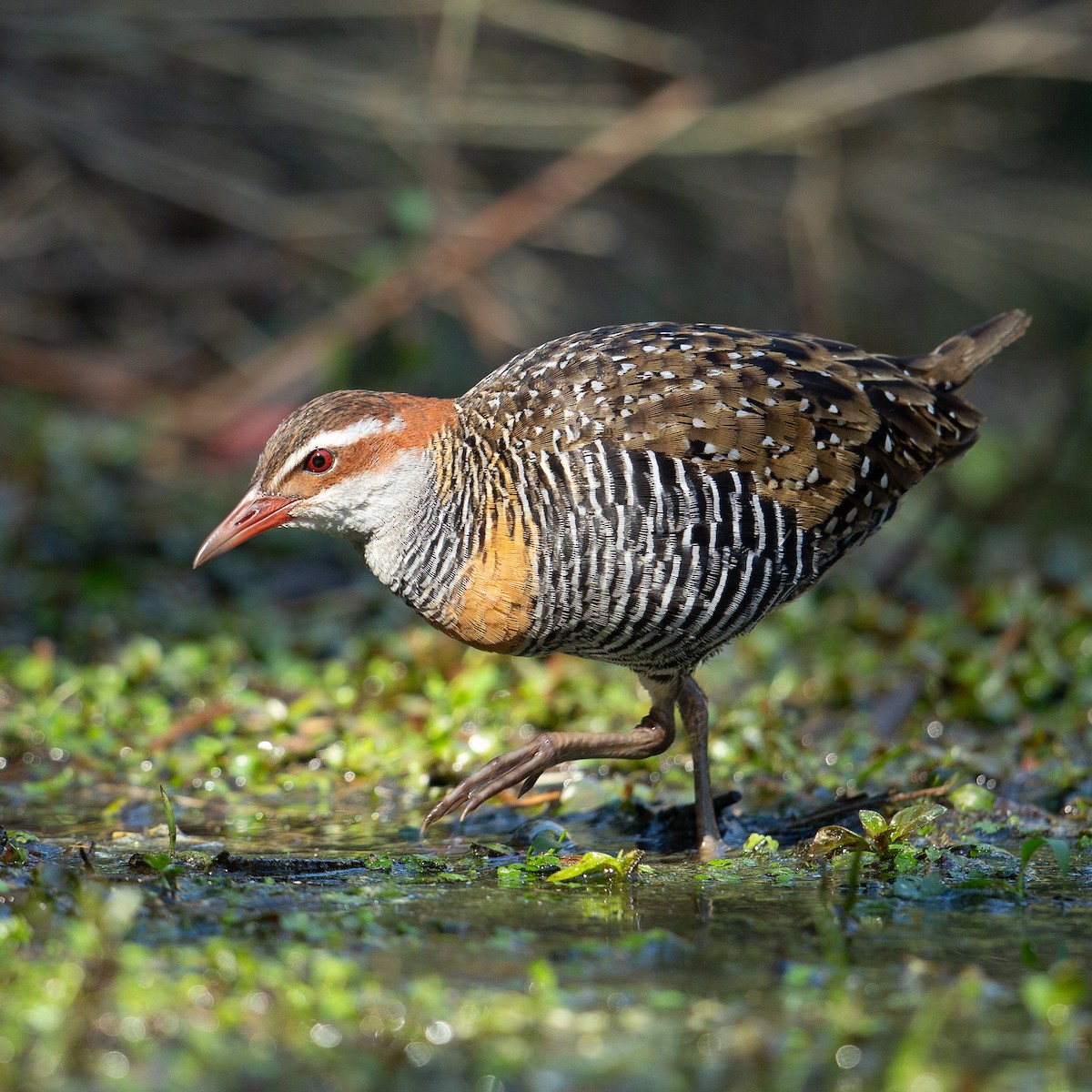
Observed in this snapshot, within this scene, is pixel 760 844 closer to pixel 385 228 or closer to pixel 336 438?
pixel 336 438

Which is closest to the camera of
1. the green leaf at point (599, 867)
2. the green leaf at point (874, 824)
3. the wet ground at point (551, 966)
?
the wet ground at point (551, 966)

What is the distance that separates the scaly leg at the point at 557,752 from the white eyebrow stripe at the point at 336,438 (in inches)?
41.2

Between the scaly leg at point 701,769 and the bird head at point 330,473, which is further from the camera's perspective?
the scaly leg at point 701,769

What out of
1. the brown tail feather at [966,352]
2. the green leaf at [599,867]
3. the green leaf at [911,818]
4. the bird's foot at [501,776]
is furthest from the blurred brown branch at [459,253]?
the green leaf at [911,818]

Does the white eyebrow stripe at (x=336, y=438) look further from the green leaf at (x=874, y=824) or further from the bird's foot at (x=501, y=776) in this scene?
the green leaf at (x=874, y=824)

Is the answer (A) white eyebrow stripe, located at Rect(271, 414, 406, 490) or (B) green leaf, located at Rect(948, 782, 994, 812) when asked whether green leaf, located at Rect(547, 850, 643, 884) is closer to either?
(B) green leaf, located at Rect(948, 782, 994, 812)

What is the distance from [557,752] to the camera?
189 inches

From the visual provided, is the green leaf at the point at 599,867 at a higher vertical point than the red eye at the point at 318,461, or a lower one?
lower

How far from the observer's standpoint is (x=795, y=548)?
15.6ft

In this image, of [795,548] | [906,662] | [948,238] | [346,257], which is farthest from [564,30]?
[795,548]

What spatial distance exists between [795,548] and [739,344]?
67 centimetres

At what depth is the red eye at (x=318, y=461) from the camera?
14.8 ft

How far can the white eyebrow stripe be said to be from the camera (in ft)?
14.8

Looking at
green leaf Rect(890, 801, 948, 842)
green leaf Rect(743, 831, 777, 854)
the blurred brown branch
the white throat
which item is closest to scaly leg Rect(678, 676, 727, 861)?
green leaf Rect(743, 831, 777, 854)
